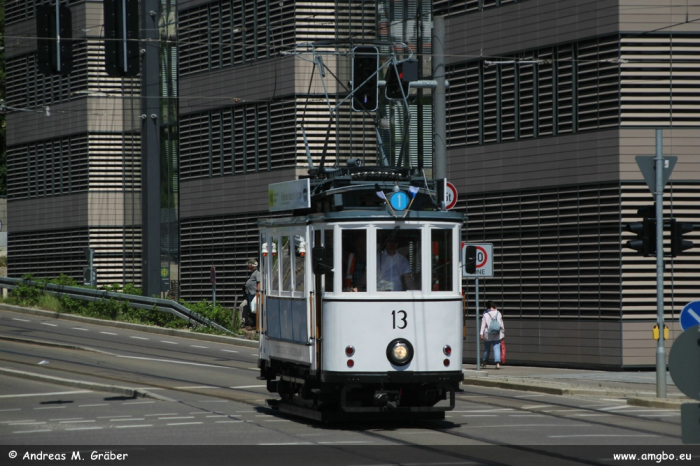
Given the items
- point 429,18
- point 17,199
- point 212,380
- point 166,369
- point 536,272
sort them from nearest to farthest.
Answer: point 212,380, point 166,369, point 536,272, point 429,18, point 17,199

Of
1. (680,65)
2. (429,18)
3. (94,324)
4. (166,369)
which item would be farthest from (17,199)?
(680,65)

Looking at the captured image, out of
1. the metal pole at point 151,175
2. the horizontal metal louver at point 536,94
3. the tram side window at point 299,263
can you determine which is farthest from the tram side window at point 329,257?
the metal pole at point 151,175

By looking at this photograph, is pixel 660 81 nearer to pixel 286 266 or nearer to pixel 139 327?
pixel 286 266

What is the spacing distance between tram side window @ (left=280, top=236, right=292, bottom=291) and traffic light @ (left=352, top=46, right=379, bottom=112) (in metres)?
5.09

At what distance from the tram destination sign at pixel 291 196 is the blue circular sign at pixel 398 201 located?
1282 mm

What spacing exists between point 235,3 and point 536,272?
15.5m

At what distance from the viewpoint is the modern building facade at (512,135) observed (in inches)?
997

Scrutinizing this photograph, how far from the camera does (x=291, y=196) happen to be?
17203 millimetres

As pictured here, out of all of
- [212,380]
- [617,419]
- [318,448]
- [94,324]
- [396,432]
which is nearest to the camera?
[318,448]

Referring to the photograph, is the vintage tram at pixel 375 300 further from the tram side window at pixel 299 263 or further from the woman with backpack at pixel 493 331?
the woman with backpack at pixel 493 331

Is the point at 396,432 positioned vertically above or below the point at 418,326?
below

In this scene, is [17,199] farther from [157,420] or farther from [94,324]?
[157,420]

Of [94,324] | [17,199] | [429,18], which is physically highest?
[429,18]

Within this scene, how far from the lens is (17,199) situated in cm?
5006
